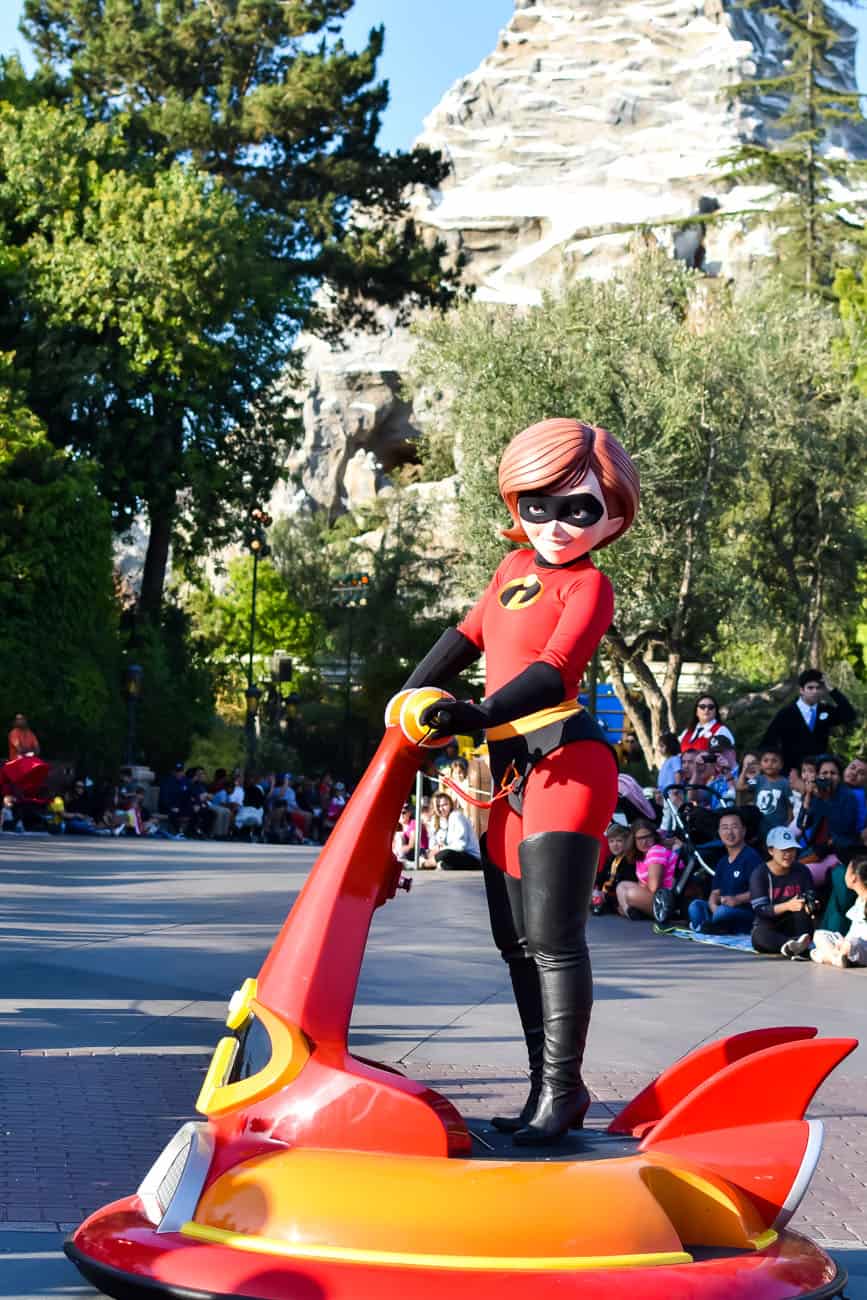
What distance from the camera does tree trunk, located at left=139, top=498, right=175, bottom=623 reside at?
3052cm

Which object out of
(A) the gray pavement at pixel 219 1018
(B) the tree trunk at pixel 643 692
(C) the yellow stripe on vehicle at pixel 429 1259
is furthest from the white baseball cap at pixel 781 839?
(B) the tree trunk at pixel 643 692

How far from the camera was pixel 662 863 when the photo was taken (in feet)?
39.4

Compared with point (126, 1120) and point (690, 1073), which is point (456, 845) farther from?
point (690, 1073)

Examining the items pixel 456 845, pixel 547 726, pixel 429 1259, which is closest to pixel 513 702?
pixel 547 726

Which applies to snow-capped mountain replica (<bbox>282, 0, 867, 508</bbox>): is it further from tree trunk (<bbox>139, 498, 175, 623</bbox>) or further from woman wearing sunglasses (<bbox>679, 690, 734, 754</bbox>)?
woman wearing sunglasses (<bbox>679, 690, 734, 754</bbox>)

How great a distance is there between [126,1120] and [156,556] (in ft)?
88.4

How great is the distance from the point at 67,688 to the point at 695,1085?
23.4 meters

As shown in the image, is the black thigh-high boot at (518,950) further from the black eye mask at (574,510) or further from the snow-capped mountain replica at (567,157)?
the snow-capped mountain replica at (567,157)

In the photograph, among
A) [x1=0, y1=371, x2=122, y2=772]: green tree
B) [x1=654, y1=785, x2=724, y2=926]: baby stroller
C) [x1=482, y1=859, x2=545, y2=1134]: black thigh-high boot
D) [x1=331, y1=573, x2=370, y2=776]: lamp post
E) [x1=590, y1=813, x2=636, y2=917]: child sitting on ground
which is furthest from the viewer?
[x1=331, y1=573, x2=370, y2=776]: lamp post

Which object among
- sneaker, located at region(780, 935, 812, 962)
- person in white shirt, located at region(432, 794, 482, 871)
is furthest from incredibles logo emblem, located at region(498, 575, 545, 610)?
person in white shirt, located at region(432, 794, 482, 871)

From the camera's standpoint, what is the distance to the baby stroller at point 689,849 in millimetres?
11477

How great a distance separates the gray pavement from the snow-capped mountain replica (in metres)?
66.4

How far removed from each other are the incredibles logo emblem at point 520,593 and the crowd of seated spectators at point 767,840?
585 cm

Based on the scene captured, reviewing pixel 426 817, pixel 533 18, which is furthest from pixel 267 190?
pixel 533 18
